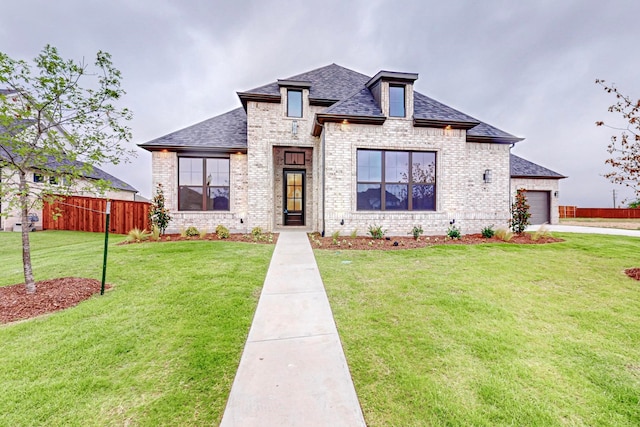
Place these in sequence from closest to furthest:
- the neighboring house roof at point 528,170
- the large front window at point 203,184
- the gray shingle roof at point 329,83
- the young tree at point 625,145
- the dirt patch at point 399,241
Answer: the young tree at point 625,145
the dirt patch at point 399,241
the large front window at point 203,184
the gray shingle roof at point 329,83
the neighboring house roof at point 528,170

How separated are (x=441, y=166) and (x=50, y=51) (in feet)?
35.4

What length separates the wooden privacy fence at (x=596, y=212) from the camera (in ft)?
85.6

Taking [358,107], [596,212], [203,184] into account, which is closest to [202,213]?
[203,184]

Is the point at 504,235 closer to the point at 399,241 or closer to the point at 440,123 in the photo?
the point at 399,241

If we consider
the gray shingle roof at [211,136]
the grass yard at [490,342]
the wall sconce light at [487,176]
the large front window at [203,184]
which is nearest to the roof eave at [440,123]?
the wall sconce light at [487,176]

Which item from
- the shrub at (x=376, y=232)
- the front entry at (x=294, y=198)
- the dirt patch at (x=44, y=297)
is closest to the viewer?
the dirt patch at (x=44, y=297)

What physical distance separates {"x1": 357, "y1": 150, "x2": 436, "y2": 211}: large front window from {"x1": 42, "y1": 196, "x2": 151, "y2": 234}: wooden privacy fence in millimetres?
10653

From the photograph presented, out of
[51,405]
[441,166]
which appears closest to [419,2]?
[441,166]

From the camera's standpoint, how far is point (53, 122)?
164 inches

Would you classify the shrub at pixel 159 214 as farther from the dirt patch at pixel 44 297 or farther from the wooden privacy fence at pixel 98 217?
the dirt patch at pixel 44 297

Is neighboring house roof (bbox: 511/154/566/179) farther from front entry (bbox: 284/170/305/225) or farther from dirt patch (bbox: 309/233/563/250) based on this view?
front entry (bbox: 284/170/305/225)

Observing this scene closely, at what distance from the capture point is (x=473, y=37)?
52.0 feet

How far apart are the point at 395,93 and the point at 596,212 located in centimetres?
3305

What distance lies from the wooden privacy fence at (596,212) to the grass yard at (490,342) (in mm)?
29343
